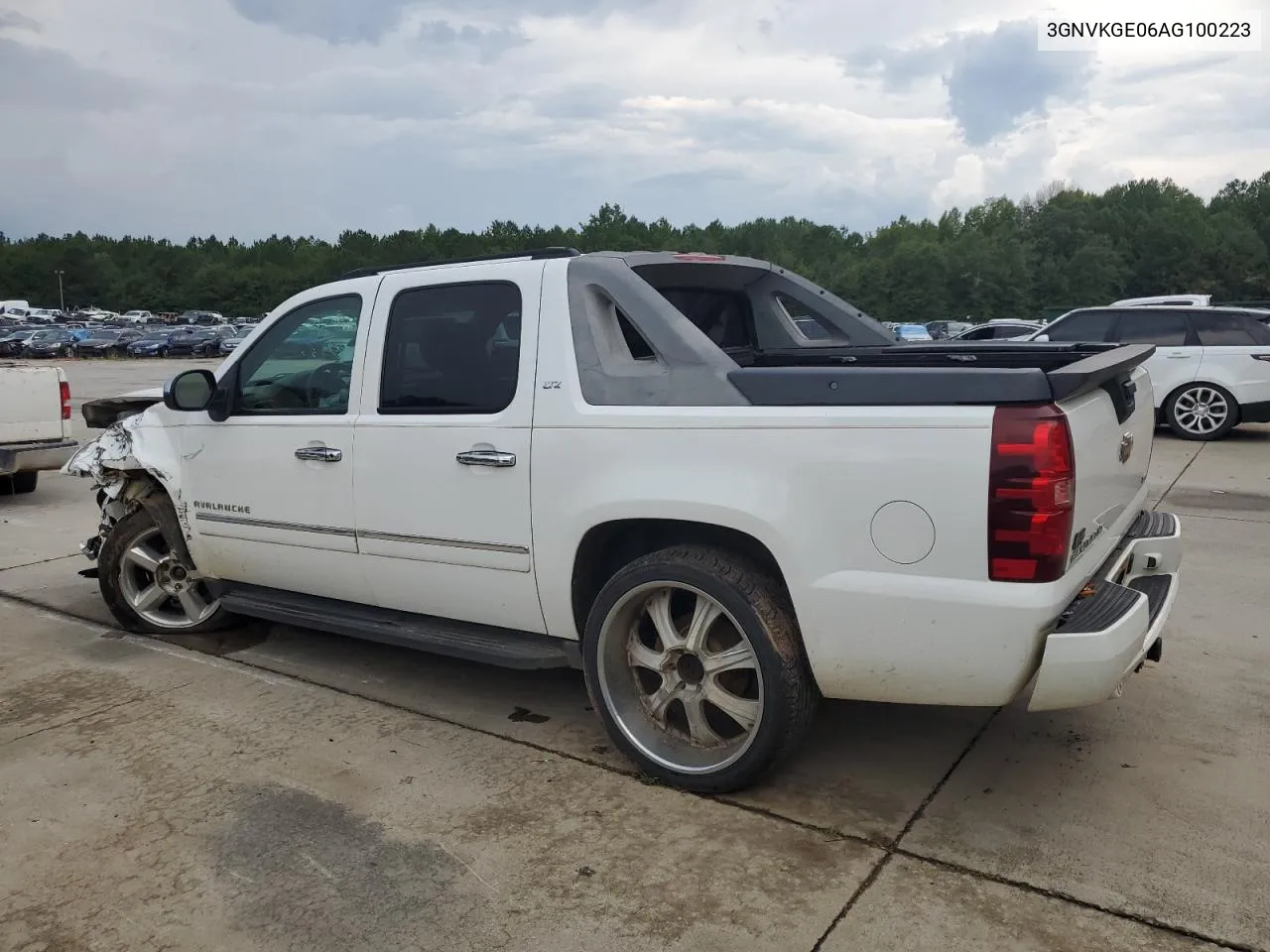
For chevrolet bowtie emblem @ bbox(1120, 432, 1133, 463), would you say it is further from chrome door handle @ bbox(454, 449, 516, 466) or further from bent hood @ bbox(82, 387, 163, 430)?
bent hood @ bbox(82, 387, 163, 430)

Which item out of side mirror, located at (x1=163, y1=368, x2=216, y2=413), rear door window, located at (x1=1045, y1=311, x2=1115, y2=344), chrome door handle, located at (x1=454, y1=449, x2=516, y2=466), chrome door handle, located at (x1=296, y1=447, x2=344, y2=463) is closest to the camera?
chrome door handle, located at (x1=454, y1=449, x2=516, y2=466)

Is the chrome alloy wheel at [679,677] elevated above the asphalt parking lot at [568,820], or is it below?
above

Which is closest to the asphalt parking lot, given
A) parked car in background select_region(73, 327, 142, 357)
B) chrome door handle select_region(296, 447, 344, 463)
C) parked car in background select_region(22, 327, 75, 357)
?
chrome door handle select_region(296, 447, 344, 463)

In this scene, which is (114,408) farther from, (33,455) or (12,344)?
(12,344)

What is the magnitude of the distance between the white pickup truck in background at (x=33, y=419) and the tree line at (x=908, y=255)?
807 inches

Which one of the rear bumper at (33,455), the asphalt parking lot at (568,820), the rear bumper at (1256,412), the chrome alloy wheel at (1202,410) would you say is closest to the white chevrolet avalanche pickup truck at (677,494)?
the asphalt parking lot at (568,820)

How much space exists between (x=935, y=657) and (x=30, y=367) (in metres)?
8.79

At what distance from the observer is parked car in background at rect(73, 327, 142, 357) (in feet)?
164

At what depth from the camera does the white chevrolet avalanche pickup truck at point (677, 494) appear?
2918 millimetres

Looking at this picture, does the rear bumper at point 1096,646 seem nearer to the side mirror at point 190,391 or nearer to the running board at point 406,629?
the running board at point 406,629

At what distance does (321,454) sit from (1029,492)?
278 centimetres

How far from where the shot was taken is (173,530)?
506cm

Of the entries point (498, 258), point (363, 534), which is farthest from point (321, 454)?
point (498, 258)

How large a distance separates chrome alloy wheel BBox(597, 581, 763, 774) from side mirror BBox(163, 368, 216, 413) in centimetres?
236
